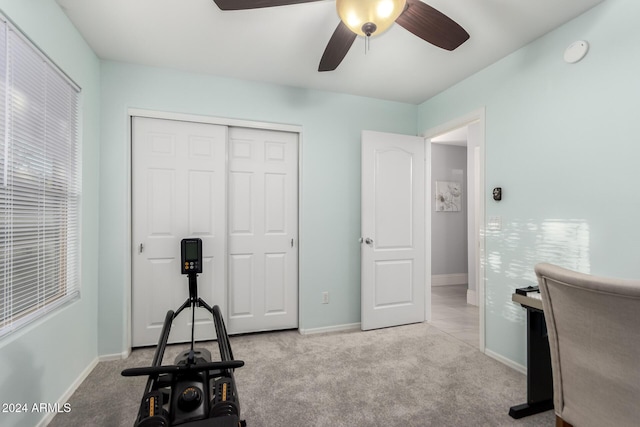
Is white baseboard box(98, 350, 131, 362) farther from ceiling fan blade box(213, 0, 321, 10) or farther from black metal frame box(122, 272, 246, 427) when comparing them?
ceiling fan blade box(213, 0, 321, 10)

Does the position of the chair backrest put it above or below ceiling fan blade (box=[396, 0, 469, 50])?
below

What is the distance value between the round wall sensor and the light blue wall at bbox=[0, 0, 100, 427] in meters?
3.18

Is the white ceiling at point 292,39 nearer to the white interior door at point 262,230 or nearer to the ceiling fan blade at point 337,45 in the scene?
the ceiling fan blade at point 337,45

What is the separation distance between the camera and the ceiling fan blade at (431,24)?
1.55 metres

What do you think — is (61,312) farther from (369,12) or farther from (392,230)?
(392,230)

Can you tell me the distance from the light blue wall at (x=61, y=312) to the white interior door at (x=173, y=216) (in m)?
0.33

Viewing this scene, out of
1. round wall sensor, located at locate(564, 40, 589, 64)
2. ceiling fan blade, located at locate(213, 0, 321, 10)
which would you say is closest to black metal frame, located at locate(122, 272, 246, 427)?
ceiling fan blade, located at locate(213, 0, 321, 10)

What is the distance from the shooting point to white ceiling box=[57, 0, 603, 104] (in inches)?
79.4

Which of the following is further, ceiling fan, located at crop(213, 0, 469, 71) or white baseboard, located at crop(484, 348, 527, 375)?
white baseboard, located at crop(484, 348, 527, 375)

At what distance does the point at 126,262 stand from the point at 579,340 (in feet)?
9.90

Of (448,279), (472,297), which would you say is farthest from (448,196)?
(472,297)

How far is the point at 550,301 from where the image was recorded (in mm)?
1249

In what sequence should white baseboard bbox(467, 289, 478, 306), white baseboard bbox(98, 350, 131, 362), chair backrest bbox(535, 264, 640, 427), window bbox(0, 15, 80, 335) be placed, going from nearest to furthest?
chair backrest bbox(535, 264, 640, 427), window bbox(0, 15, 80, 335), white baseboard bbox(98, 350, 131, 362), white baseboard bbox(467, 289, 478, 306)

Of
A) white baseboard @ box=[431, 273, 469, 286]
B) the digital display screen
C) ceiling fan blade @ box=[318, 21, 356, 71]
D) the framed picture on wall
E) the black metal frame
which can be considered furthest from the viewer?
the framed picture on wall
